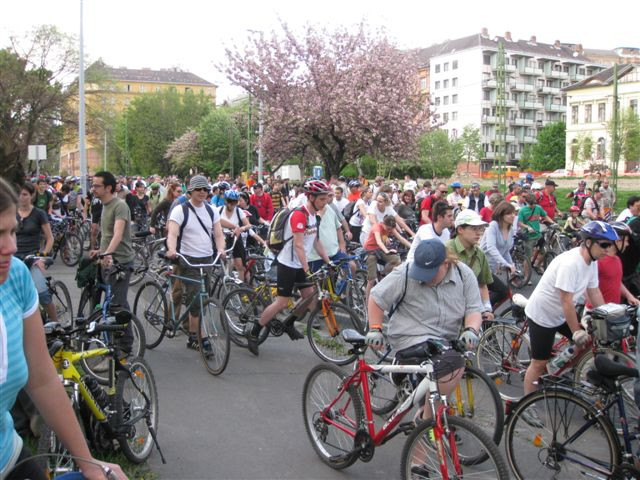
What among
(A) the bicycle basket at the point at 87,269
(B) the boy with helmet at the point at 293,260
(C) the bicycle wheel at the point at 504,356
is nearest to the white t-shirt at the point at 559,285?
(C) the bicycle wheel at the point at 504,356

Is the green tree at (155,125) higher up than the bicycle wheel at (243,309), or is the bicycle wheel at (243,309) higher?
the green tree at (155,125)

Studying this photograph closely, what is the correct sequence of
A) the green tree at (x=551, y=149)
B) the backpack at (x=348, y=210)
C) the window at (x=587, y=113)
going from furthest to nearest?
the green tree at (x=551, y=149) → the window at (x=587, y=113) → the backpack at (x=348, y=210)

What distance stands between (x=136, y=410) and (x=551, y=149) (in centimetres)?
9899

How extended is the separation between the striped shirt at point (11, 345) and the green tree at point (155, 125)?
91079mm

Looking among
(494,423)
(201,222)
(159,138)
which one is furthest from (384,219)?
(159,138)

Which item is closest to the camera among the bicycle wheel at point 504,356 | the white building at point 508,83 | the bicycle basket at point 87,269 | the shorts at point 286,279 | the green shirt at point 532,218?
Answer: the bicycle wheel at point 504,356

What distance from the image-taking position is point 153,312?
8148mm

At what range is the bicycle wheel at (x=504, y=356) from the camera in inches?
258

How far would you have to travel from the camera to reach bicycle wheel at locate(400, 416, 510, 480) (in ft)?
11.5

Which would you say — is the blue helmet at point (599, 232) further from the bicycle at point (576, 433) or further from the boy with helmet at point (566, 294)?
the bicycle at point (576, 433)

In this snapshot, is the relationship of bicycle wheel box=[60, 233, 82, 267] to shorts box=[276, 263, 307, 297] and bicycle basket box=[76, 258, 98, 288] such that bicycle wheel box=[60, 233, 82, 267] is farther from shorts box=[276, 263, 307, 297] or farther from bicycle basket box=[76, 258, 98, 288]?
shorts box=[276, 263, 307, 297]

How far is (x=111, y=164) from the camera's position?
10438 cm

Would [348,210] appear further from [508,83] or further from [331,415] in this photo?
[508,83]

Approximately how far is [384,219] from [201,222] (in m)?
3.69
